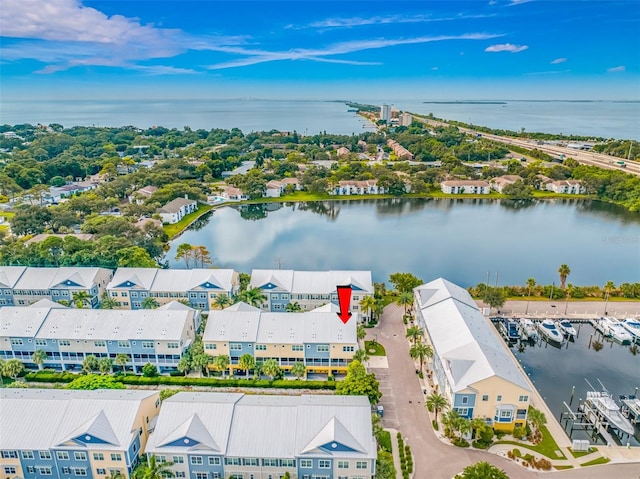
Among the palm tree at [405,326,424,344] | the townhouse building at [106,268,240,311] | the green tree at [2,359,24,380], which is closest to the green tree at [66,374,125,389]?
the green tree at [2,359,24,380]

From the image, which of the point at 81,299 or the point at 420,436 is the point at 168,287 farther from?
the point at 420,436

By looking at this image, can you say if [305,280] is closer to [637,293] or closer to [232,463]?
[232,463]

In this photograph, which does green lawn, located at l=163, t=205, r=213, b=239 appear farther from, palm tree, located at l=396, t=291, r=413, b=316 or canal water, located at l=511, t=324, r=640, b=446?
canal water, located at l=511, t=324, r=640, b=446

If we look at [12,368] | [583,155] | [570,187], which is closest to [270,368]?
[12,368]

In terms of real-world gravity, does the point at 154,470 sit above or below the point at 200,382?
above

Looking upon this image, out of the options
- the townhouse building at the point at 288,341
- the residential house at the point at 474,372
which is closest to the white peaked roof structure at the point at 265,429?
the residential house at the point at 474,372

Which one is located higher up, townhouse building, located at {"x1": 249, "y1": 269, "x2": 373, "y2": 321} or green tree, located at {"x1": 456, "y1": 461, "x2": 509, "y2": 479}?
townhouse building, located at {"x1": 249, "y1": 269, "x2": 373, "y2": 321}

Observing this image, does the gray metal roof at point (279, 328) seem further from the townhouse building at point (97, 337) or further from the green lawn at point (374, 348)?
the green lawn at point (374, 348)
